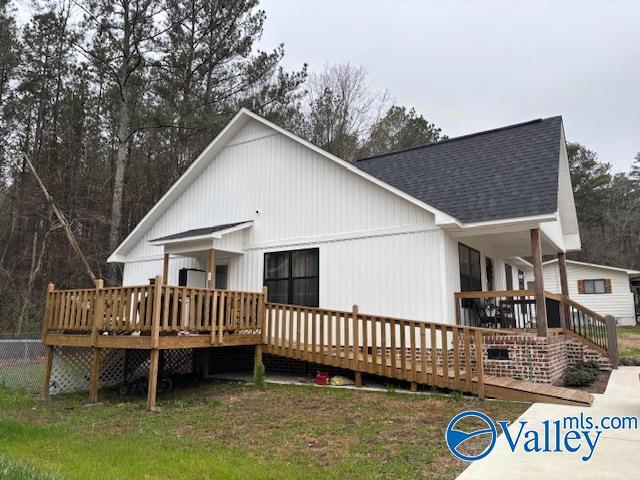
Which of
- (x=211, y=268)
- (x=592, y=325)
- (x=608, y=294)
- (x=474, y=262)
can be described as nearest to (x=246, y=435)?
(x=211, y=268)

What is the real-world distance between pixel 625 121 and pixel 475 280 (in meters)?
36.5

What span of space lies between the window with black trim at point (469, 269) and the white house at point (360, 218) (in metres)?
0.03

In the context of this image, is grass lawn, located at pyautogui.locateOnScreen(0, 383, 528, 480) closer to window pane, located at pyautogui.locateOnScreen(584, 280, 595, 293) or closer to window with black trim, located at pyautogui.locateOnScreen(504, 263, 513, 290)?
window with black trim, located at pyautogui.locateOnScreen(504, 263, 513, 290)

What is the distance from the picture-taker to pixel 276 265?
11.6 meters

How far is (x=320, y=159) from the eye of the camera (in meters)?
11.3

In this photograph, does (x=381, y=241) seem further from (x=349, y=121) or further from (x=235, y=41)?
(x=349, y=121)

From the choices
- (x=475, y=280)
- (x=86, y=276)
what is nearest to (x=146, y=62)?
(x=86, y=276)

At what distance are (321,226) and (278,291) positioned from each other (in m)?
1.96

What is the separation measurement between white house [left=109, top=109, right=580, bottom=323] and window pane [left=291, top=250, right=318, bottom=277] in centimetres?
3

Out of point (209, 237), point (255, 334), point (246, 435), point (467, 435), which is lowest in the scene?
point (246, 435)

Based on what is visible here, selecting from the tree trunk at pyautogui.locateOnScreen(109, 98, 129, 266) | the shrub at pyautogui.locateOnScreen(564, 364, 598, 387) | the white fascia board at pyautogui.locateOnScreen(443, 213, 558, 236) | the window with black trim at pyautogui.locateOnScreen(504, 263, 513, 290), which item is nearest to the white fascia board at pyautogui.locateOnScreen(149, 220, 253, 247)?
the white fascia board at pyautogui.locateOnScreen(443, 213, 558, 236)

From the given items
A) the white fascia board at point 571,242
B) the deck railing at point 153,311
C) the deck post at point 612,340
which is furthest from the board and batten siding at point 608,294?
the deck railing at point 153,311

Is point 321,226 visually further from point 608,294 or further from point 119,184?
point 608,294

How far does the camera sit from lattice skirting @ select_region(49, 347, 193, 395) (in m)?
9.89
